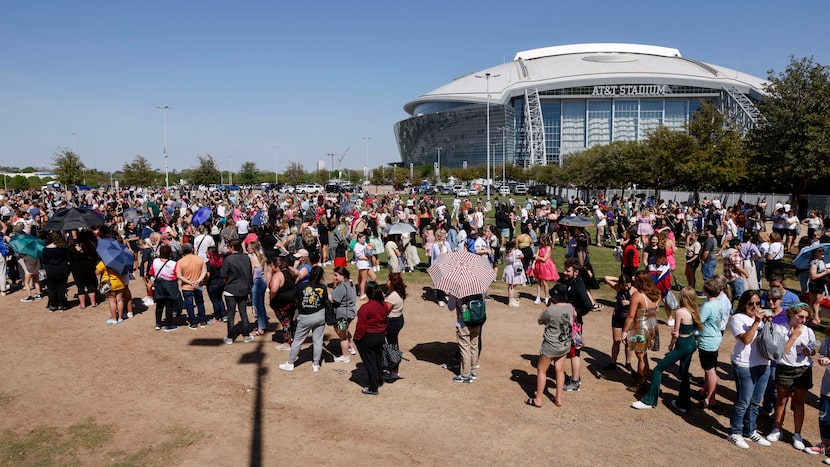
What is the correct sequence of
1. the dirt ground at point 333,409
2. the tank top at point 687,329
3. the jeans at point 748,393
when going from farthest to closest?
the tank top at point 687,329, the jeans at point 748,393, the dirt ground at point 333,409

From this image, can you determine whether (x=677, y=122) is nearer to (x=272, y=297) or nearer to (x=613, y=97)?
(x=613, y=97)

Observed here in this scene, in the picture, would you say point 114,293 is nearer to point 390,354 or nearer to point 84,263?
point 84,263

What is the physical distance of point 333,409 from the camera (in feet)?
23.2

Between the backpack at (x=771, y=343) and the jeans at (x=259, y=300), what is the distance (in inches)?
311

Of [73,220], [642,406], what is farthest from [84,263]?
[642,406]

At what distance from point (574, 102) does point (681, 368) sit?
11036 cm

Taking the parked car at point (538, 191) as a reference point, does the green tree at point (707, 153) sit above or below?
above

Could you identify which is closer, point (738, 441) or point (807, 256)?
point (738, 441)

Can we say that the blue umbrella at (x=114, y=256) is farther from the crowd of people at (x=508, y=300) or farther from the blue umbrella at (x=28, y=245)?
the blue umbrella at (x=28, y=245)

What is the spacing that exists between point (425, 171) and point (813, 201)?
7901 centimetres

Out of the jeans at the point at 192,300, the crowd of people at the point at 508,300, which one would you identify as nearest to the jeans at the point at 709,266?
the crowd of people at the point at 508,300

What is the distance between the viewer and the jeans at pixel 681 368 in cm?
668

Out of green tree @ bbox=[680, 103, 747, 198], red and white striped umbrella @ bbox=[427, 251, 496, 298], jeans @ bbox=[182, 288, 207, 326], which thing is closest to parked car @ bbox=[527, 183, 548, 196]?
green tree @ bbox=[680, 103, 747, 198]

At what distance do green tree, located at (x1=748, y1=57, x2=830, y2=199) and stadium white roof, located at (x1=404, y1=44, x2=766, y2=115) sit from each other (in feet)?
253
